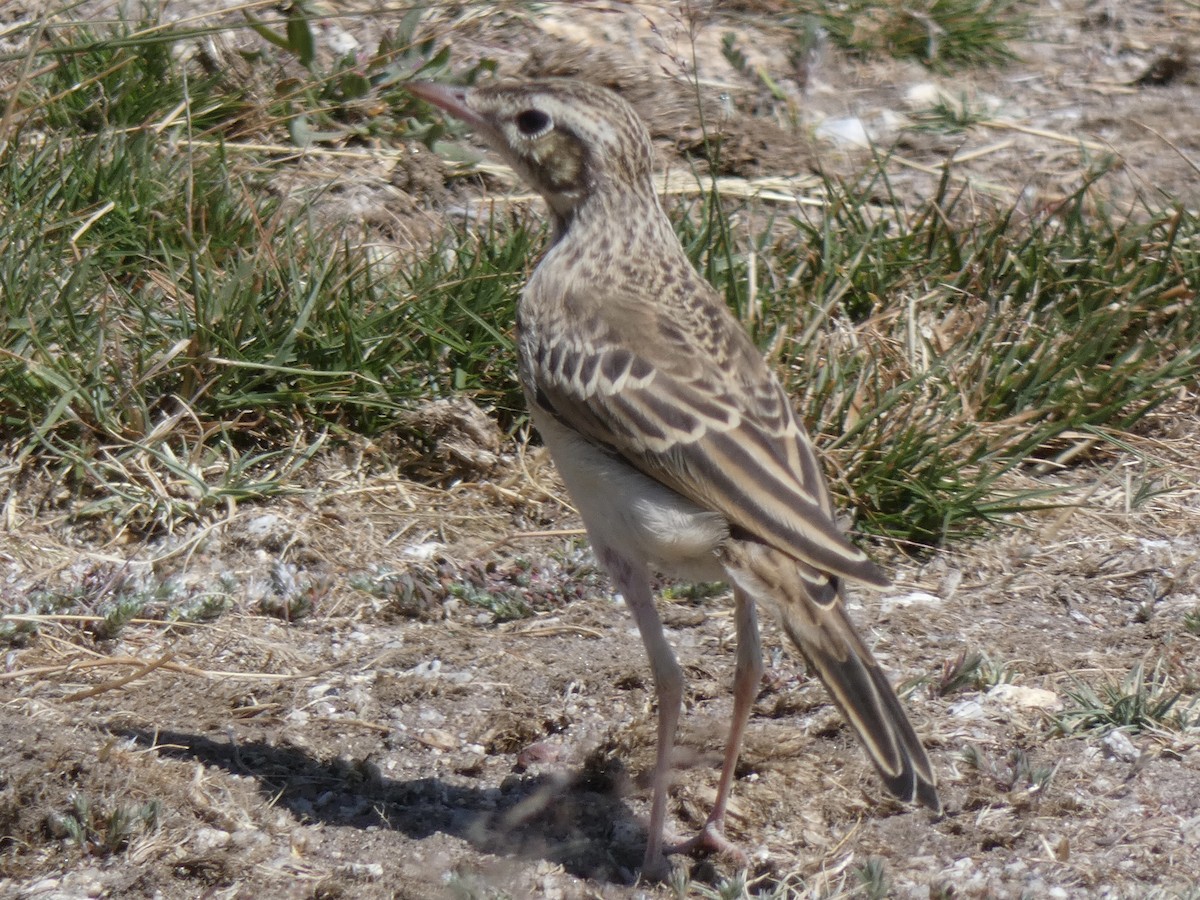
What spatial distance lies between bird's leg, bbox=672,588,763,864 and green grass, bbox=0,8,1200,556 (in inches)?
56.0

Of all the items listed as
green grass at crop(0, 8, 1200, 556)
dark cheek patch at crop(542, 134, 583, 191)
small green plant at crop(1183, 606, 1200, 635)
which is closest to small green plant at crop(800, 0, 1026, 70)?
green grass at crop(0, 8, 1200, 556)

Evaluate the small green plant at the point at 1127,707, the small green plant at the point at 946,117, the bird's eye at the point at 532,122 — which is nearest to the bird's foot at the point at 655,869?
the small green plant at the point at 1127,707

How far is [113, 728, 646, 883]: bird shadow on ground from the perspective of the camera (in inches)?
180

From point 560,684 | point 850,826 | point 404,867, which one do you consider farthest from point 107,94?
point 850,826

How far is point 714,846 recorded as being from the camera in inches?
179

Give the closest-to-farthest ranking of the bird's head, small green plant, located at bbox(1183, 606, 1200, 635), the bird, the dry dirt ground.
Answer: the bird, the dry dirt ground, the bird's head, small green plant, located at bbox(1183, 606, 1200, 635)

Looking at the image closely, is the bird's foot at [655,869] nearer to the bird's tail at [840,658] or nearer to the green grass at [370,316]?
the bird's tail at [840,658]

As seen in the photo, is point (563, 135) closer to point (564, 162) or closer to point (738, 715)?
point (564, 162)

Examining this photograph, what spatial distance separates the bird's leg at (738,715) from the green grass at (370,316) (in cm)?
142

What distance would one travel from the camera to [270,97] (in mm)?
7570

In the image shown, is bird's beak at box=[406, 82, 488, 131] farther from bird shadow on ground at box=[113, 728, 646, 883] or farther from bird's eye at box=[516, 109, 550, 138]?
bird shadow on ground at box=[113, 728, 646, 883]

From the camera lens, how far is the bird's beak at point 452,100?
204 inches

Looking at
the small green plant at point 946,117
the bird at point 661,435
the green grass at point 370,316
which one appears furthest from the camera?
the small green plant at point 946,117

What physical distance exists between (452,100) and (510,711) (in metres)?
1.95
